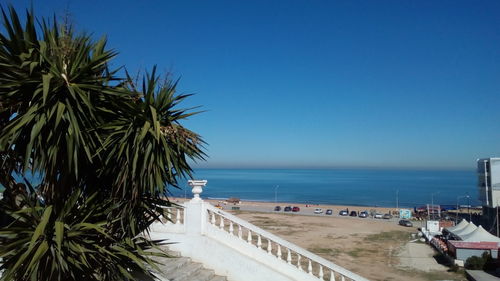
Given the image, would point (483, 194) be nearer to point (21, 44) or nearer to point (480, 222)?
point (480, 222)

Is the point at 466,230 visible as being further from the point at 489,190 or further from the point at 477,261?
the point at 489,190

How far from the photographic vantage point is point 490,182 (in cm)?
5209

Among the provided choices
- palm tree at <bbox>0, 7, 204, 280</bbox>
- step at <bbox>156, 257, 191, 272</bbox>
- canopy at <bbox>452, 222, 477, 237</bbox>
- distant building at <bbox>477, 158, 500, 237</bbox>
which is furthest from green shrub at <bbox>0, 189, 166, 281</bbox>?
distant building at <bbox>477, 158, 500, 237</bbox>

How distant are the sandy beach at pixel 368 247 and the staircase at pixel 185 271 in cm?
603

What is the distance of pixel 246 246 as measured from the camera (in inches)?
311

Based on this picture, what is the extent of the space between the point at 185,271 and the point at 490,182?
188 feet

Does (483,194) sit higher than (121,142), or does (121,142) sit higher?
(121,142)

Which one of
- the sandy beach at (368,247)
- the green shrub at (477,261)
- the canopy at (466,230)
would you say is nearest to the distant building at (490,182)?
the sandy beach at (368,247)

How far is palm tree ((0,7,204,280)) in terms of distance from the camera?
11.6 ft

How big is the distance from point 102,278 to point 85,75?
7.45 ft

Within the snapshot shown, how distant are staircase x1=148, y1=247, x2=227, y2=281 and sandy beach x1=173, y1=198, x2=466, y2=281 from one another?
19.8ft

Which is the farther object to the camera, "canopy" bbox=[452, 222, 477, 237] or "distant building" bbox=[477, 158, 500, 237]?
"distant building" bbox=[477, 158, 500, 237]

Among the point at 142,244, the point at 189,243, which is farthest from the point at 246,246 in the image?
the point at 142,244

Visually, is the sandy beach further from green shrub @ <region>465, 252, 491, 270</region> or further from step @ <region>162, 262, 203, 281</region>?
step @ <region>162, 262, 203, 281</region>
